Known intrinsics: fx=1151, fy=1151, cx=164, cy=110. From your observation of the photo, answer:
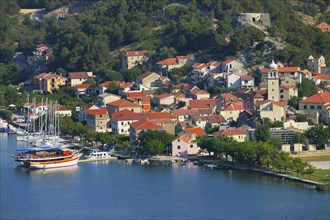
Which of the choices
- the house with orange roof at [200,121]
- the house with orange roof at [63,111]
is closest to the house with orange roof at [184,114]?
the house with orange roof at [200,121]

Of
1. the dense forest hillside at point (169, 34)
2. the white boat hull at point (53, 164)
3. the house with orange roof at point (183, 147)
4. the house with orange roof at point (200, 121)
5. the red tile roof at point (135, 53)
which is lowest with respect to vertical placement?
the white boat hull at point (53, 164)

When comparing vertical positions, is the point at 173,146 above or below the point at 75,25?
below

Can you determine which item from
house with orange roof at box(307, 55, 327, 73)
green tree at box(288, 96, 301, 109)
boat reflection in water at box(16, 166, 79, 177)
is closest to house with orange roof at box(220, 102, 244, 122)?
green tree at box(288, 96, 301, 109)

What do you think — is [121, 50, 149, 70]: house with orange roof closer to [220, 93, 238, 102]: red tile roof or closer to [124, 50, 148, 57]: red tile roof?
[124, 50, 148, 57]: red tile roof

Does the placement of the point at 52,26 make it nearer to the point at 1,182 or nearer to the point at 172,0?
the point at 172,0

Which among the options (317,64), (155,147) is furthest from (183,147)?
(317,64)

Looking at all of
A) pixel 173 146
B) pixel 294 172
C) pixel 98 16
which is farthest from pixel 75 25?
pixel 294 172

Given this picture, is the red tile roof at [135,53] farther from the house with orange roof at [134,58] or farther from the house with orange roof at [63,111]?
the house with orange roof at [63,111]
